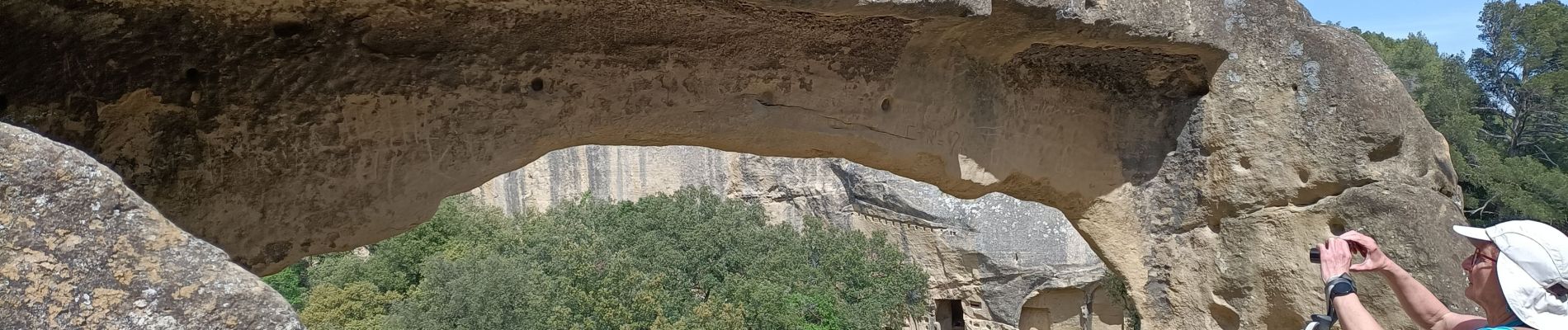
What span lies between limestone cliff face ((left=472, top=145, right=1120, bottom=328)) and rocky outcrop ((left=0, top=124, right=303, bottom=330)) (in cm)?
1019

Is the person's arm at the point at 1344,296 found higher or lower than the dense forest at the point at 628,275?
higher

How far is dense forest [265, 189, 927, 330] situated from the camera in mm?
13430

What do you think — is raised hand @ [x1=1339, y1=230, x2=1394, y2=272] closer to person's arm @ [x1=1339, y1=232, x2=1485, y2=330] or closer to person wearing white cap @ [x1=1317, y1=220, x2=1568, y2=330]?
person's arm @ [x1=1339, y1=232, x2=1485, y2=330]

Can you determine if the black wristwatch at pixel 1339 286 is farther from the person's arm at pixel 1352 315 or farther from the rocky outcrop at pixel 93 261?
the rocky outcrop at pixel 93 261

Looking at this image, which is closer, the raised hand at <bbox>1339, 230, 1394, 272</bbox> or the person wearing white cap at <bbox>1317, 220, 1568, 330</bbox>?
the person wearing white cap at <bbox>1317, 220, 1568, 330</bbox>

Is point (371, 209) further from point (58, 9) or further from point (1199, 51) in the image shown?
point (1199, 51)

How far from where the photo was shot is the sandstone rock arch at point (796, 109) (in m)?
3.01

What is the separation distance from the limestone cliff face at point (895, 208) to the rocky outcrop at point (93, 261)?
401 inches

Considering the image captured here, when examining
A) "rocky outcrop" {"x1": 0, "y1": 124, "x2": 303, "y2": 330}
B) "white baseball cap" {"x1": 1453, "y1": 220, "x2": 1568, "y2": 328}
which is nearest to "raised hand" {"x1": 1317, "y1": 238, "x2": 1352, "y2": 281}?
"white baseball cap" {"x1": 1453, "y1": 220, "x2": 1568, "y2": 328}

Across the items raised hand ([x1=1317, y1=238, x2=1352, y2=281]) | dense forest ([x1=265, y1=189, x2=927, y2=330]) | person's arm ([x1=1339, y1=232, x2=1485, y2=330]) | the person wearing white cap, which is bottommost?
dense forest ([x1=265, y1=189, x2=927, y2=330])

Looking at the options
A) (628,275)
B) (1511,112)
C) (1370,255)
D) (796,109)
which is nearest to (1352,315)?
(1370,255)

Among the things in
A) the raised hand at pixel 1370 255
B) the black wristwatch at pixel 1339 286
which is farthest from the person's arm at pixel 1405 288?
the black wristwatch at pixel 1339 286

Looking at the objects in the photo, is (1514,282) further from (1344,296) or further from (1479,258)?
(1344,296)

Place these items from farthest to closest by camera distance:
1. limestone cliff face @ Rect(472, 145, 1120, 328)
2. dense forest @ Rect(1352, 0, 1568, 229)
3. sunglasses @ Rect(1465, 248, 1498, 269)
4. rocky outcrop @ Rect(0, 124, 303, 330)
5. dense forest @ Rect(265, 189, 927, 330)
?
dense forest @ Rect(1352, 0, 1568, 229)
limestone cliff face @ Rect(472, 145, 1120, 328)
dense forest @ Rect(265, 189, 927, 330)
sunglasses @ Rect(1465, 248, 1498, 269)
rocky outcrop @ Rect(0, 124, 303, 330)
